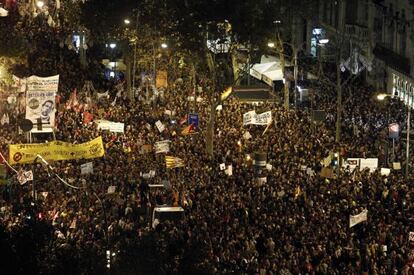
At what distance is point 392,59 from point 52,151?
4066cm

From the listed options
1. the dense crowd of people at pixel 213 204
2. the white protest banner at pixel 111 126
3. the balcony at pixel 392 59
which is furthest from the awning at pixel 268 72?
the white protest banner at pixel 111 126

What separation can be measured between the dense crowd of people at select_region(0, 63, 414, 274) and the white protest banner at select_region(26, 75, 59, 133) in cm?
183

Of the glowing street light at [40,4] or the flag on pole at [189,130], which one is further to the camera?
the glowing street light at [40,4]

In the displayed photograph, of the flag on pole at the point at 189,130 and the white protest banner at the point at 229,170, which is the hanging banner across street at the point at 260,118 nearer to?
the flag on pole at the point at 189,130

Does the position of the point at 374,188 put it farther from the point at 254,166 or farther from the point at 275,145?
the point at 275,145

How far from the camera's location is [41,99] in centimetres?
2738

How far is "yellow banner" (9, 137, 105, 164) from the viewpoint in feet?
73.5

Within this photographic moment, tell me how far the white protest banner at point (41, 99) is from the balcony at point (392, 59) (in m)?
34.7

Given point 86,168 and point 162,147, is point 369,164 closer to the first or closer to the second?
point 162,147

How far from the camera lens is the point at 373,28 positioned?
58.1 metres

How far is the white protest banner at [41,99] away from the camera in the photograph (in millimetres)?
27297

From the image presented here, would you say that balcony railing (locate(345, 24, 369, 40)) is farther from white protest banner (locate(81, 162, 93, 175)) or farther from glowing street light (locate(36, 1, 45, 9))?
white protest banner (locate(81, 162, 93, 175))

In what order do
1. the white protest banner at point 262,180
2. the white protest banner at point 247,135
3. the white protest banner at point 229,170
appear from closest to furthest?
the white protest banner at point 262,180
the white protest banner at point 229,170
the white protest banner at point 247,135

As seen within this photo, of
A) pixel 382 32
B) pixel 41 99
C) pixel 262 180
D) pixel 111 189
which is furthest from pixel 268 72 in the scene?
pixel 111 189
